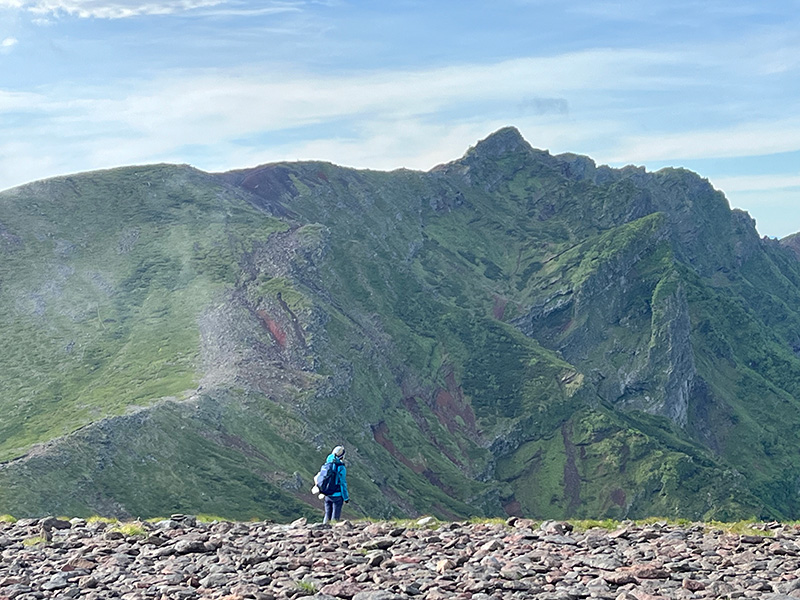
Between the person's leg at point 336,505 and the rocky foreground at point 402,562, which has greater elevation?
the rocky foreground at point 402,562

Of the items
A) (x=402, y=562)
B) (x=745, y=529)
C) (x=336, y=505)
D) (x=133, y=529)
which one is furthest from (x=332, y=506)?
(x=745, y=529)

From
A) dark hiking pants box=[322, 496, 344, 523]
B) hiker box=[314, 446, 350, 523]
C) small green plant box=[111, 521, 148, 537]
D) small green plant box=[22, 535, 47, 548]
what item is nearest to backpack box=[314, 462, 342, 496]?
hiker box=[314, 446, 350, 523]

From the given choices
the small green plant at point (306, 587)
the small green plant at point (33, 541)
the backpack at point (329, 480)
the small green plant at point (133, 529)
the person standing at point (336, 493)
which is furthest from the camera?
the person standing at point (336, 493)

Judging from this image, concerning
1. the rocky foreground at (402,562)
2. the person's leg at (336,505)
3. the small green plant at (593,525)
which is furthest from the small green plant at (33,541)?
the small green plant at (593,525)

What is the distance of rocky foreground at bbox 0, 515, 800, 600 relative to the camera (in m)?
22.4

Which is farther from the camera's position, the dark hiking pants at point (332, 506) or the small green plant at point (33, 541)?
the dark hiking pants at point (332, 506)

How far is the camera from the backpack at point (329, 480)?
36.9 m

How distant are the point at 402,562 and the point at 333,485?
38.3ft

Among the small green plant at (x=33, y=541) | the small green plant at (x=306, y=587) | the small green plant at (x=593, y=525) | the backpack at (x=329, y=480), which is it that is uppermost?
the backpack at (x=329, y=480)

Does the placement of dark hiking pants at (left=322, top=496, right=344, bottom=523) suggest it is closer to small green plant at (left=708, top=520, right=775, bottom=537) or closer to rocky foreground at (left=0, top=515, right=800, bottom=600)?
rocky foreground at (left=0, top=515, right=800, bottom=600)

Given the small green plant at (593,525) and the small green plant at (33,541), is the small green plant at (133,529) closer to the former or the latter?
the small green plant at (33,541)

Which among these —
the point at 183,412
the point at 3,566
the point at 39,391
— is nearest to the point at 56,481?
the point at 183,412

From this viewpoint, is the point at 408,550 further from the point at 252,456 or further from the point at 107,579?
the point at 252,456

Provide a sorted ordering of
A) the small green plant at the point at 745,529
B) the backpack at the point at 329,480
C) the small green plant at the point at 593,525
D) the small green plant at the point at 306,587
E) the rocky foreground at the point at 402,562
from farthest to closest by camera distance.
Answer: the backpack at the point at 329,480, the small green plant at the point at 593,525, the small green plant at the point at 745,529, the small green plant at the point at 306,587, the rocky foreground at the point at 402,562
